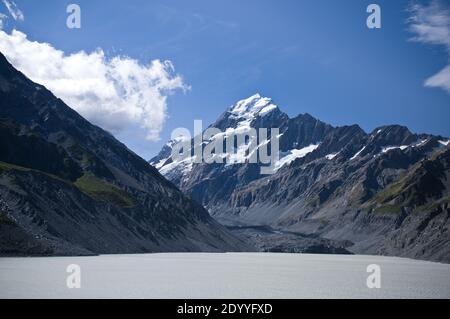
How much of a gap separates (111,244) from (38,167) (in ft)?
175

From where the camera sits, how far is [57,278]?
233ft

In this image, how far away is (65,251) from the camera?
13300cm

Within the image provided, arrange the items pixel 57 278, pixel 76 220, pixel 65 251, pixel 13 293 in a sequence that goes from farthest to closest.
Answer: pixel 76 220
pixel 65 251
pixel 57 278
pixel 13 293

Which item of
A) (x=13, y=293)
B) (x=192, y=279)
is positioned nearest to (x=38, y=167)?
(x=192, y=279)
